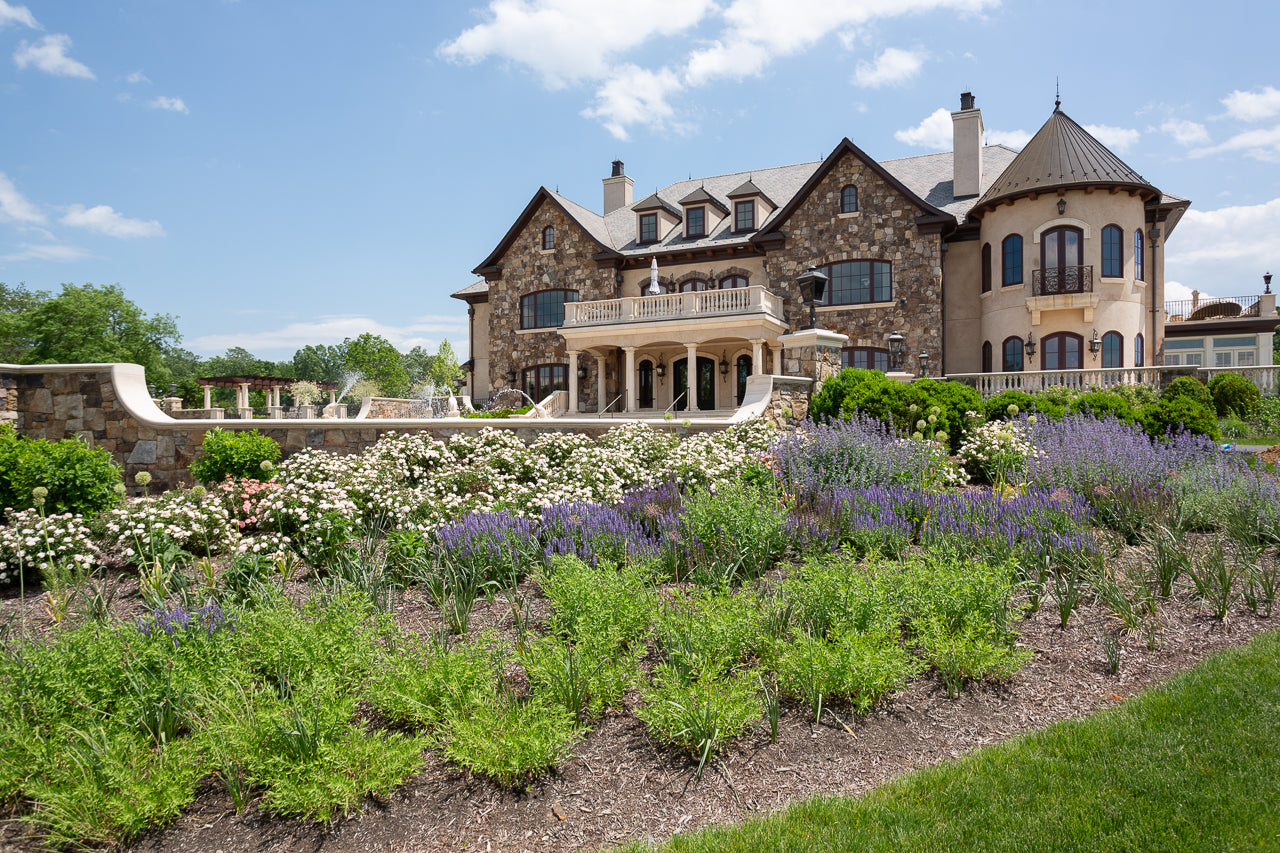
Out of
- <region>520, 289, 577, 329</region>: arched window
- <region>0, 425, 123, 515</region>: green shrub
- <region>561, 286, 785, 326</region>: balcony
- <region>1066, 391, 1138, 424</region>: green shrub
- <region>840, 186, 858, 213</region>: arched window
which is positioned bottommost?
<region>0, 425, 123, 515</region>: green shrub

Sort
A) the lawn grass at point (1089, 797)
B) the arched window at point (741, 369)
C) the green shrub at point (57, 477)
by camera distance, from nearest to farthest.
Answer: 1. the lawn grass at point (1089, 797)
2. the green shrub at point (57, 477)
3. the arched window at point (741, 369)

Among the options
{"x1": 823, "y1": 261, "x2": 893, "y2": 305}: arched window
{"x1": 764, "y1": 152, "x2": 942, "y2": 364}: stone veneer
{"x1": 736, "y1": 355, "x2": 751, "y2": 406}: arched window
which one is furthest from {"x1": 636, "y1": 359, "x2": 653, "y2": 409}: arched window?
{"x1": 823, "y1": 261, "x2": 893, "y2": 305}: arched window

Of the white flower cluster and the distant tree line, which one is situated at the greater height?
the distant tree line

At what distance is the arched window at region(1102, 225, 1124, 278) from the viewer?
19.6m

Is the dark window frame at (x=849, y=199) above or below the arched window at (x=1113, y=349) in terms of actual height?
above

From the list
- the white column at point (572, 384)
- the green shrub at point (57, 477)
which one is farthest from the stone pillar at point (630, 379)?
the green shrub at point (57, 477)

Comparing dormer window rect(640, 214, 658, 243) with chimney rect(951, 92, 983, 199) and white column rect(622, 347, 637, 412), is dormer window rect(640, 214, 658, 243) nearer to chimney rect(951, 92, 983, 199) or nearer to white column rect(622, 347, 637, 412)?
white column rect(622, 347, 637, 412)

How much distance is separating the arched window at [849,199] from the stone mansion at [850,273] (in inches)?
2.4

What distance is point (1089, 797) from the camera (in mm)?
2855

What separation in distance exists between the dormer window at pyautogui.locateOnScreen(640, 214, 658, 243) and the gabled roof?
36.2 ft

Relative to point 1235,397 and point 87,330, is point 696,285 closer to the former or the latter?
point 1235,397

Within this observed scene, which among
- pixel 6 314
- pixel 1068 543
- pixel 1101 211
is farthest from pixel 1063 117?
pixel 6 314

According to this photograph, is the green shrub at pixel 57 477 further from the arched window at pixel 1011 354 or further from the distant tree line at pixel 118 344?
the distant tree line at pixel 118 344

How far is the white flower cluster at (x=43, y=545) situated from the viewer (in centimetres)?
628
